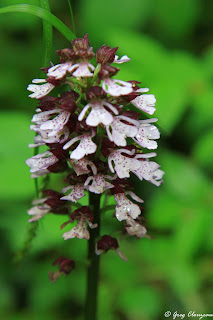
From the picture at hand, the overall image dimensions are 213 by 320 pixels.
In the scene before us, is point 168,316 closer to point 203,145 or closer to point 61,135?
point 203,145

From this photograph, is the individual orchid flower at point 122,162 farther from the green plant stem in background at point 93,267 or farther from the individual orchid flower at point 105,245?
the individual orchid flower at point 105,245

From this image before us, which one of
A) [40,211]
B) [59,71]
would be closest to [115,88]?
[59,71]

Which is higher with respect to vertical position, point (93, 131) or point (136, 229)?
point (93, 131)

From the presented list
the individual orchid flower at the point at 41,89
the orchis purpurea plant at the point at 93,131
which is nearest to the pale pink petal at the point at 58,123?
the orchis purpurea plant at the point at 93,131

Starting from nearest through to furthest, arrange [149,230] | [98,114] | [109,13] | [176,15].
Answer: [98,114]
[149,230]
[109,13]
[176,15]

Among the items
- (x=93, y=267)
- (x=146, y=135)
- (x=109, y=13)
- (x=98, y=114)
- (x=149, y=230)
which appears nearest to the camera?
(x=98, y=114)

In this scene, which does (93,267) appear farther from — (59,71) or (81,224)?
(59,71)

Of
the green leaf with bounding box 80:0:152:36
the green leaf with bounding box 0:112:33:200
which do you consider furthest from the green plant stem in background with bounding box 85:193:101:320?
the green leaf with bounding box 80:0:152:36
